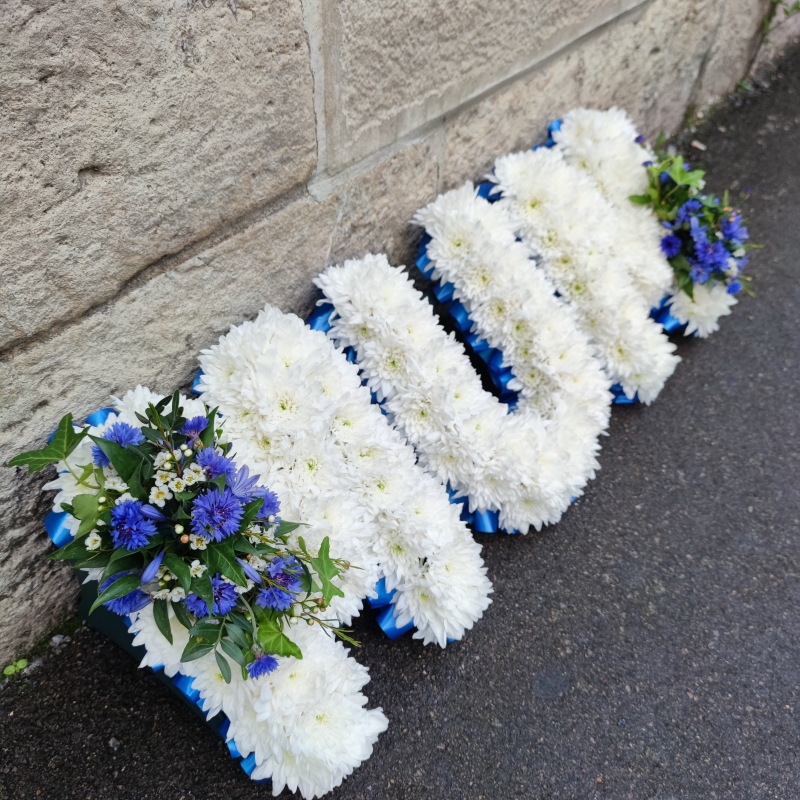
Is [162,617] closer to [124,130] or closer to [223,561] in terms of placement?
[223,561]

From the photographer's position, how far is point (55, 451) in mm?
1395

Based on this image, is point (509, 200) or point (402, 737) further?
point (509, 200)

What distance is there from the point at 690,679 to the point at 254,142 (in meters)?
1.65

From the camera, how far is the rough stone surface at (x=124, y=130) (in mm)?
1246

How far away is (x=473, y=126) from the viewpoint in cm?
232

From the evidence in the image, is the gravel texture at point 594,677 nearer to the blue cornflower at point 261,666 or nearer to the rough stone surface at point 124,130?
the blue cornflower at point 261,666

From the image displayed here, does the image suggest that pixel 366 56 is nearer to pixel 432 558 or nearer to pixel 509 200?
pixel 509 200

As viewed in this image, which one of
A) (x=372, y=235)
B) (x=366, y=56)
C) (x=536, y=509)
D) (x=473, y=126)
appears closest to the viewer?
(x=366, y=56)

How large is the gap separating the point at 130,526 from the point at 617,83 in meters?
2.52

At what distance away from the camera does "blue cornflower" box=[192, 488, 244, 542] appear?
4.36 feet

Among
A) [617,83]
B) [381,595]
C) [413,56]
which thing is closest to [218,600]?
[381,595]

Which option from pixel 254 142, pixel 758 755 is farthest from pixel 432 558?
pixel 254 142

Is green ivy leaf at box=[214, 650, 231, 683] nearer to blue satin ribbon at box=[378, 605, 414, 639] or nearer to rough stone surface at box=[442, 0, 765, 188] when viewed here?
blue satin ribbon at box=[378, 605, 414, 639]

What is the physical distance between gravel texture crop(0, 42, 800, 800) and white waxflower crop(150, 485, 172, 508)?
60 centimetres
